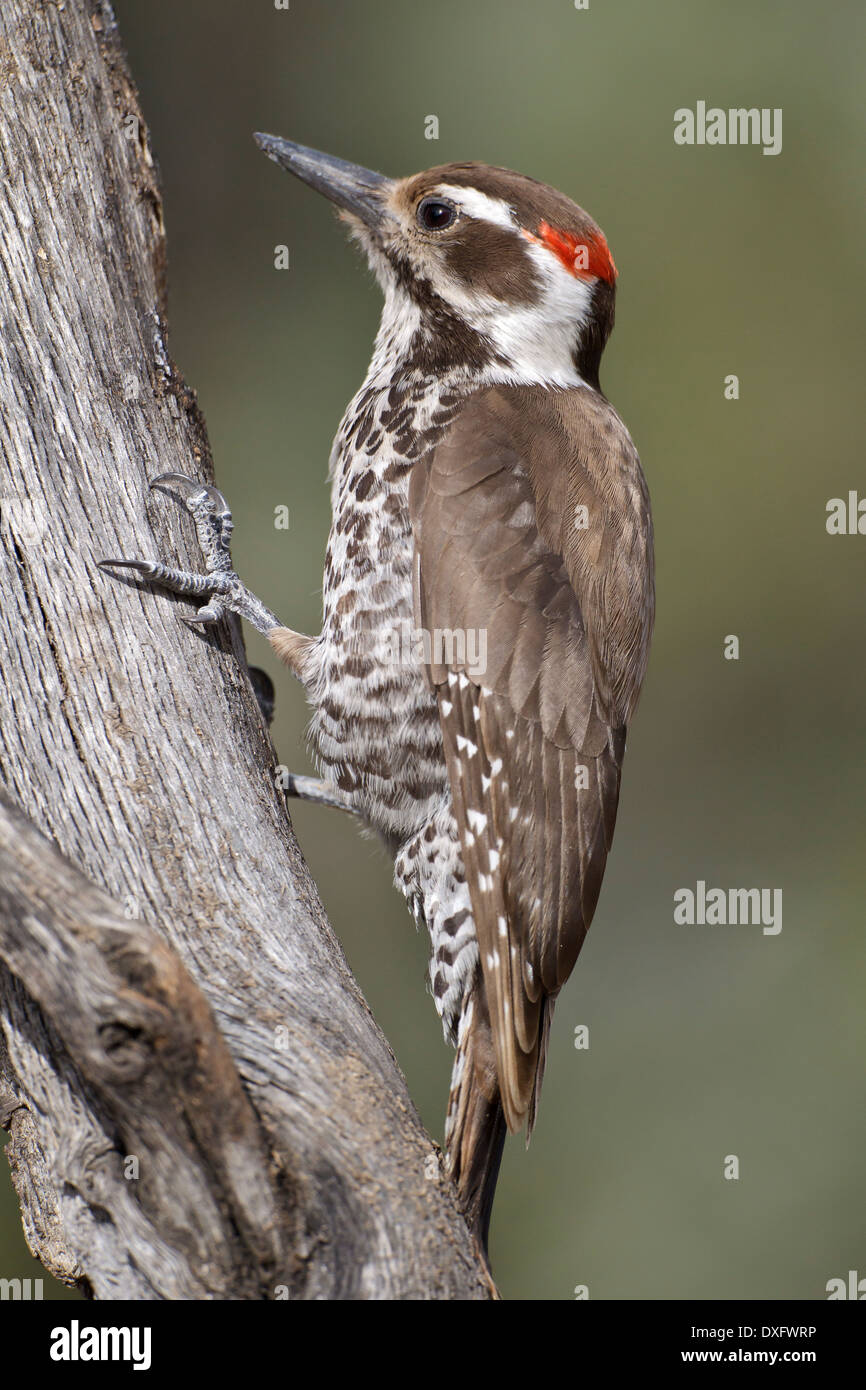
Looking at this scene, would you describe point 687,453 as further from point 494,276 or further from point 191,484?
point 191,484

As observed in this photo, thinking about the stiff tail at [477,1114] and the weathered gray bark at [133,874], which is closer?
the weathered gray bark at [133,874]

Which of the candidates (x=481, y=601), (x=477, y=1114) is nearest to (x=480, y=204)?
(x=481, y=601)

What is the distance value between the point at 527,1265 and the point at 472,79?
16.7 ft

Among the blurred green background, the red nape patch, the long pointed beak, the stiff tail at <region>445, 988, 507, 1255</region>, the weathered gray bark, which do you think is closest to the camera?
the weathered gray bark

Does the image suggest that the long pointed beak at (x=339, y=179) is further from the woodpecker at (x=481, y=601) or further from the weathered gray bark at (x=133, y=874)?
the weathered gray bark at (x=133, y=874)

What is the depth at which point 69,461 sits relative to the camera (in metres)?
2.14

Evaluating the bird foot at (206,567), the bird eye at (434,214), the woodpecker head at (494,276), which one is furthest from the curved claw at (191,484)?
the bird eye at (434,214)

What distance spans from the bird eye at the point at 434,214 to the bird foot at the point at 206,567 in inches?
34.3

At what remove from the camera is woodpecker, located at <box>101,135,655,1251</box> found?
2393 mm

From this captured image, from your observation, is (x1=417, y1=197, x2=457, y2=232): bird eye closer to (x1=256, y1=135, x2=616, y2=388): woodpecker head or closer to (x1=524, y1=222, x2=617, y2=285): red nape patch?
(x1=256, y1=135, x2=616, y2=388): woodpecker head

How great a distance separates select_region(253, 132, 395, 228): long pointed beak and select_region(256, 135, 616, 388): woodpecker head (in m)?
0.04

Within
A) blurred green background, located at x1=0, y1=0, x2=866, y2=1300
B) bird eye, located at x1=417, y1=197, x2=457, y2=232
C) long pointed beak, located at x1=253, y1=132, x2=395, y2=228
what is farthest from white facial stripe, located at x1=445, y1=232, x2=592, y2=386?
blurred green background, located at x1=0, y1=0, x2=866, y2=1300

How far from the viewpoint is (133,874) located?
6.21 ft

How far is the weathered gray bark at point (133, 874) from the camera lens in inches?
62.3
